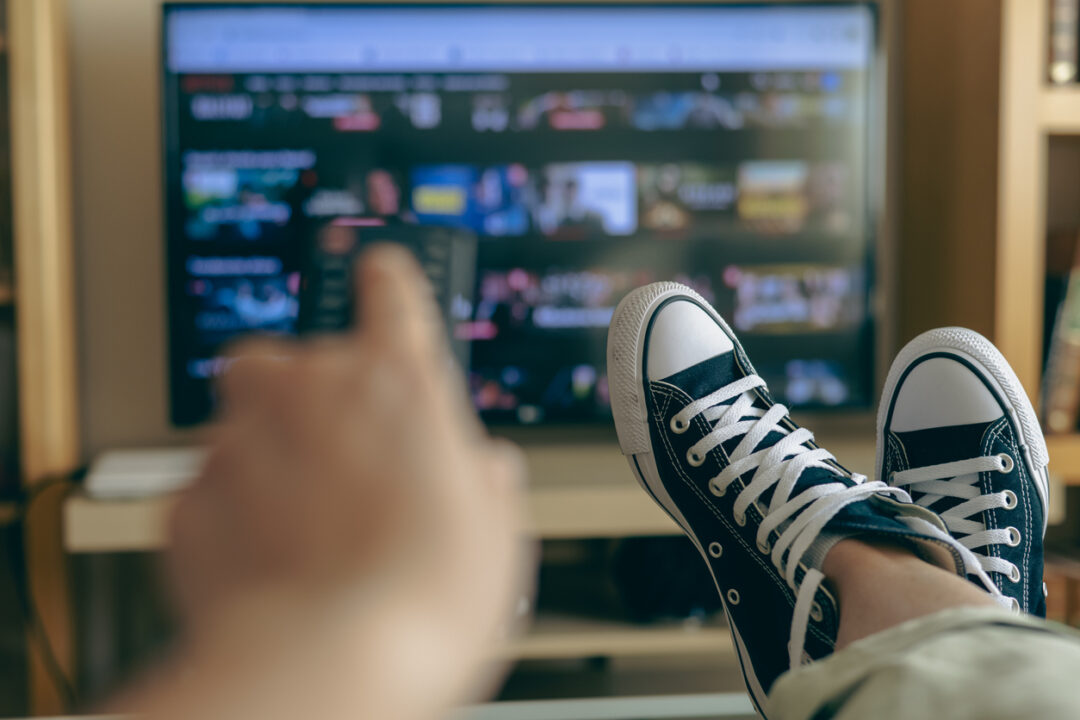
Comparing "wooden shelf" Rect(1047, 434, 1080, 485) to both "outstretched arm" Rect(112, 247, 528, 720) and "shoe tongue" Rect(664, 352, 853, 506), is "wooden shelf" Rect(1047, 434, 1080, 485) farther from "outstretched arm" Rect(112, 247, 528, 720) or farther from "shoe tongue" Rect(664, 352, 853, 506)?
"outstretched arm" Rect(112, 247, 528, 720)

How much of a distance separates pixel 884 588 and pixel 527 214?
0.99 metres

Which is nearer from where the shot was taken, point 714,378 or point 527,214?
point 714,378

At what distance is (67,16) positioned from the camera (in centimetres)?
149

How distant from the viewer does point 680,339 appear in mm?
948

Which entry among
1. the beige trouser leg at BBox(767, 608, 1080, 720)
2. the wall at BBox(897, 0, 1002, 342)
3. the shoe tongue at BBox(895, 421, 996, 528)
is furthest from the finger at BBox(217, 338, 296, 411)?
the wall at BBox(897, 0, 1002, 342)

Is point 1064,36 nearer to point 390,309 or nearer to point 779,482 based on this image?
point 779,482

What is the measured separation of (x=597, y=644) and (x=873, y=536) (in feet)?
2.11

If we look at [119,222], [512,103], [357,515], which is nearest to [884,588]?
[357,515]

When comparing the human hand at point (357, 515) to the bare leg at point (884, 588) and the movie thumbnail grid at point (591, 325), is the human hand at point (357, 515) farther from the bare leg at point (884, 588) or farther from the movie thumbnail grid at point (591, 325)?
the movie thumbnail grid at point (591, 325)

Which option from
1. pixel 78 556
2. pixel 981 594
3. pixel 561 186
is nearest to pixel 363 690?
pixel 981 594

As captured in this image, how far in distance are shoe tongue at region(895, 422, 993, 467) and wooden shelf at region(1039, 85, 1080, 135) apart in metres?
0.70

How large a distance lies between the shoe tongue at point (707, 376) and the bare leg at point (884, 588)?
0.26m

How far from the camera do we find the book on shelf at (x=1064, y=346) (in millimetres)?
1389

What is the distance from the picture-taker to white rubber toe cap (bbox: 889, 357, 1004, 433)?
923 millimetres
